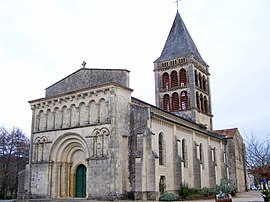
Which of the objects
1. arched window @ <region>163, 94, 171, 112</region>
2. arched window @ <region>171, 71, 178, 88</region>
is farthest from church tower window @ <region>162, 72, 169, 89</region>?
arched window @ <region>163, 94, 171, 112</region>

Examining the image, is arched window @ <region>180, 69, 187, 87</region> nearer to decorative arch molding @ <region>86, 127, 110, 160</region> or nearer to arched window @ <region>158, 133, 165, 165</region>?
arched window @ <region>158, 133, 165, 165</region>

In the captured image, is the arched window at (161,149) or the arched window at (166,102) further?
the arched window at (166,102)

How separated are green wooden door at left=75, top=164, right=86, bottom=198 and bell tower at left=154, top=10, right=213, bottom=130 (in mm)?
21862

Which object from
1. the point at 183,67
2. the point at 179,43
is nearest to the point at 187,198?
the point at 183,67

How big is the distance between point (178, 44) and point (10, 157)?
30.6m

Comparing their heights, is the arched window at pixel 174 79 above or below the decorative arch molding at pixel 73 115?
above

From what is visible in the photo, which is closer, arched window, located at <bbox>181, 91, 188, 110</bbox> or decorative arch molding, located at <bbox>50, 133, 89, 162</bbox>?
decorative arch molding, located at <bbox>50, 133, 89, 162</bbox>

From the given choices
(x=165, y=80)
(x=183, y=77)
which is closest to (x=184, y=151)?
(x=183, y=77)

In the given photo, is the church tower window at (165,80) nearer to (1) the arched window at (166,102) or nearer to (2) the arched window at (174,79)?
(2) the arched window at (174,79)

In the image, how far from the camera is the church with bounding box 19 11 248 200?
85.6ft

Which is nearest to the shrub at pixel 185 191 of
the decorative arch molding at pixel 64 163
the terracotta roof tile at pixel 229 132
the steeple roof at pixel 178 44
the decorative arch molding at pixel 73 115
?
the decorative arch molding at pixel 64 163

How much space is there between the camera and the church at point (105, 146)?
26.1 m

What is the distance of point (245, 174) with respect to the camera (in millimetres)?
51719

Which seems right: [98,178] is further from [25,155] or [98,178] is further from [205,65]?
[205,65]
